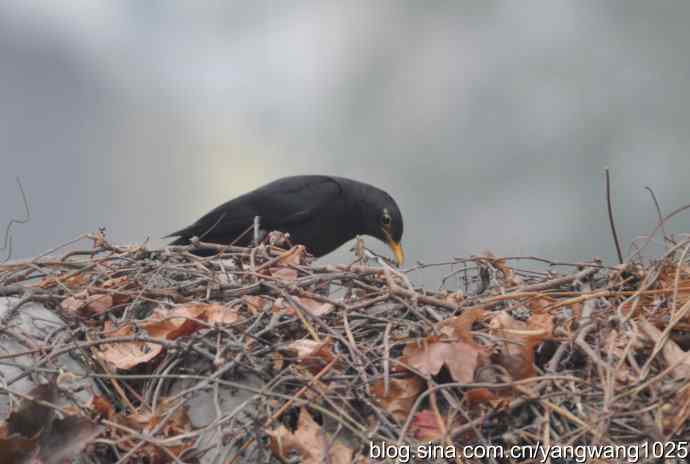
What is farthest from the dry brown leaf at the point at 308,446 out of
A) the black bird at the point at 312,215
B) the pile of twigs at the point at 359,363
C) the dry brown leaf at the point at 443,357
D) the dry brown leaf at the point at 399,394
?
the black bird at the point at 312,215

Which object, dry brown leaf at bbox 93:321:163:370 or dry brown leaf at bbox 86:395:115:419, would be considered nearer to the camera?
dry brown leaf at bbox 86:395:115:419

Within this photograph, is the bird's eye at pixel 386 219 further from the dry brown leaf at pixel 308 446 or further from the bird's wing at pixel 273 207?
the dry brown leaf at pixel 308 446

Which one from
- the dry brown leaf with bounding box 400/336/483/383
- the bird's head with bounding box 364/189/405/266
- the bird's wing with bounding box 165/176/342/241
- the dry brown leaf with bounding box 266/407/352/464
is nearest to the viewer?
the dry brown leaf with bounding box 266/407/352/464

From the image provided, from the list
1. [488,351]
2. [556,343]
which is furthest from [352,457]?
[556,343]

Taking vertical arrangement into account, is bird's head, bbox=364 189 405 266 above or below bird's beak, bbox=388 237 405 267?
above

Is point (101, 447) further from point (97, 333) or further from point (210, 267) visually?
point (210, 267)

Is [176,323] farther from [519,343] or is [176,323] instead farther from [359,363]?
[519,343]

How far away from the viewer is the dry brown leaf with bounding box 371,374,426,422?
192cm

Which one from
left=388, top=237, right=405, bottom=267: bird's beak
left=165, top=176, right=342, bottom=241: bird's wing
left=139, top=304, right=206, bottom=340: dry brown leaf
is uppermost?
left=139, top=304, right=206, bottom=340: dry brown leaf

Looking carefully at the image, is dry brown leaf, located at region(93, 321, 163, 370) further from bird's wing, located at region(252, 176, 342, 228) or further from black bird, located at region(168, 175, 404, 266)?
bird's wing, located at region(252, 176, 342, 228)

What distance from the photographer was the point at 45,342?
7.33 feet

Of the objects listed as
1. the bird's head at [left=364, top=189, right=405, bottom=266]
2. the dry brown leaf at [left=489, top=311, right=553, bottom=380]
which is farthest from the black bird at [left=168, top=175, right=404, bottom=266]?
the dry brown leaf at [left=489, top=311, right=553, bottom=380]

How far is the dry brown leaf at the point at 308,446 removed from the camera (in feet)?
6.03

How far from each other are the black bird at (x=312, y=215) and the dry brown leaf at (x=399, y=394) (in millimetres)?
4043
